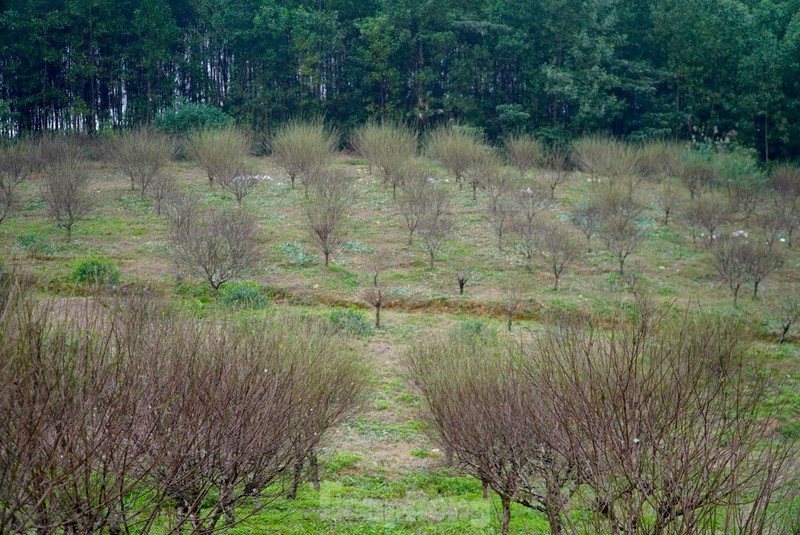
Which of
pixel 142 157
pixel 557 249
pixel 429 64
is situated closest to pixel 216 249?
pixel 557 249

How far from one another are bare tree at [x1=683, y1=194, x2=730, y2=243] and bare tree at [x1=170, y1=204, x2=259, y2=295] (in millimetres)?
16689

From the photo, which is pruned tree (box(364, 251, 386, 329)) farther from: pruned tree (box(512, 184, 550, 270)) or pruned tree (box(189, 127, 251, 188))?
pruned tree (box(189, 127, 251, 188))

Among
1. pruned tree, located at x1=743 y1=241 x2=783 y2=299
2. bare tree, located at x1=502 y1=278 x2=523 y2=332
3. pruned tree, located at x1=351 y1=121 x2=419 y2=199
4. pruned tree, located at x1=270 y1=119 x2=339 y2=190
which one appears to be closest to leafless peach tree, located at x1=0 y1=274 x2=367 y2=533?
bare tree, located at x1=502 y1=278 x2=523 y2=332

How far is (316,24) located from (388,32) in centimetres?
391

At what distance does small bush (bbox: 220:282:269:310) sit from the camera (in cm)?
2103

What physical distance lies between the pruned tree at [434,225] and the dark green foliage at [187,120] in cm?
1438

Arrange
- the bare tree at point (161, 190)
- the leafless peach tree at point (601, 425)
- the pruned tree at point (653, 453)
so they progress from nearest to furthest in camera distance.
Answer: the pruned tree at point (653, 453) → the leafless peach tree at point (601, 425) → the bare tree at point (161, 190)

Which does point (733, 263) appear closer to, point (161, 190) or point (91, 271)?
point (91, 271)

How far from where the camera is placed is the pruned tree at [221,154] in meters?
33.6

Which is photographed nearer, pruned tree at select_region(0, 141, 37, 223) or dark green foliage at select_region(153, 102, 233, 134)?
pruned tree at select_region(0, 141, 37, 223)

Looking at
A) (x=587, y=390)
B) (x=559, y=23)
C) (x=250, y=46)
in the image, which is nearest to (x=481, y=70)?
(x=559, y=23)

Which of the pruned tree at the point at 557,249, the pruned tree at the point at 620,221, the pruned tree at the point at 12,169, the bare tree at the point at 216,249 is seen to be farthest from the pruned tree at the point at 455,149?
the pruned tree at the point at 12,169

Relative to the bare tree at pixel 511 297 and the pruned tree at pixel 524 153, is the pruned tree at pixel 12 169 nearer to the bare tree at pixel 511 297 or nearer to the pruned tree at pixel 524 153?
the bare tree at pixel 511 297

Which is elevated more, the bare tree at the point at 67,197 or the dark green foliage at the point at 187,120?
the dark green foliage at the point at 187,120
